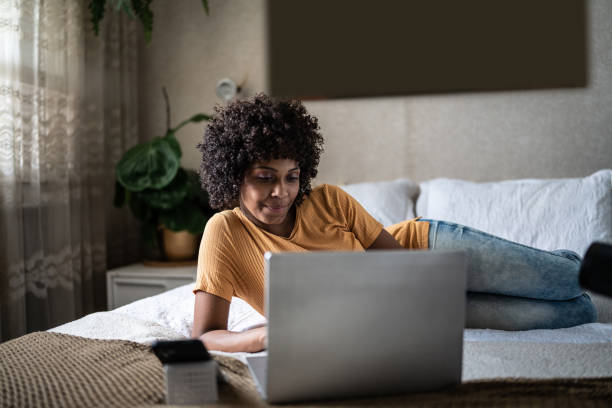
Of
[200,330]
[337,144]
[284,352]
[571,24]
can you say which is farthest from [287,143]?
[571,24]

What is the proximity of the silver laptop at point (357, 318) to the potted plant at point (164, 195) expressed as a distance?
1.83m

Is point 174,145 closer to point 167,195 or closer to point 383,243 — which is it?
point 167,195

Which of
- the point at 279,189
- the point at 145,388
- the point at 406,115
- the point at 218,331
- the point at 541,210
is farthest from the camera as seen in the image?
the point at 406,115

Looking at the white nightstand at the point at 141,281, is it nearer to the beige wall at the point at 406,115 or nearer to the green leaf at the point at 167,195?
the green leaf at the point at 167,195

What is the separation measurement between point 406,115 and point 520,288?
131cm

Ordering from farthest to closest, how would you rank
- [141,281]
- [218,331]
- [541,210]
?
[141,281], [541,210], [218,331]

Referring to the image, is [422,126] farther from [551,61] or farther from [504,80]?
[551,61]

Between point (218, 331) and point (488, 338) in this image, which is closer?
point (218, 331)

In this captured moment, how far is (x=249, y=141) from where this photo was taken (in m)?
1.21

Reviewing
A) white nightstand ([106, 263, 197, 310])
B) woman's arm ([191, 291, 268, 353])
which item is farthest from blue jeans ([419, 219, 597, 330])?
white nightstand ([106, 263, 197, 310])

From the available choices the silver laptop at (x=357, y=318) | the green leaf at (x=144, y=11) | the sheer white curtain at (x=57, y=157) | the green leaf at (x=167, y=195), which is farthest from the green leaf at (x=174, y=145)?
the silver laptop at (x=357, y=318)

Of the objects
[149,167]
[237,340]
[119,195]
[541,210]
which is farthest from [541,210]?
[119,195]

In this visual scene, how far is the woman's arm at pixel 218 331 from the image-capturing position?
103 centimetres

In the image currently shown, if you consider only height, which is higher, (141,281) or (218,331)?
(218,331)
